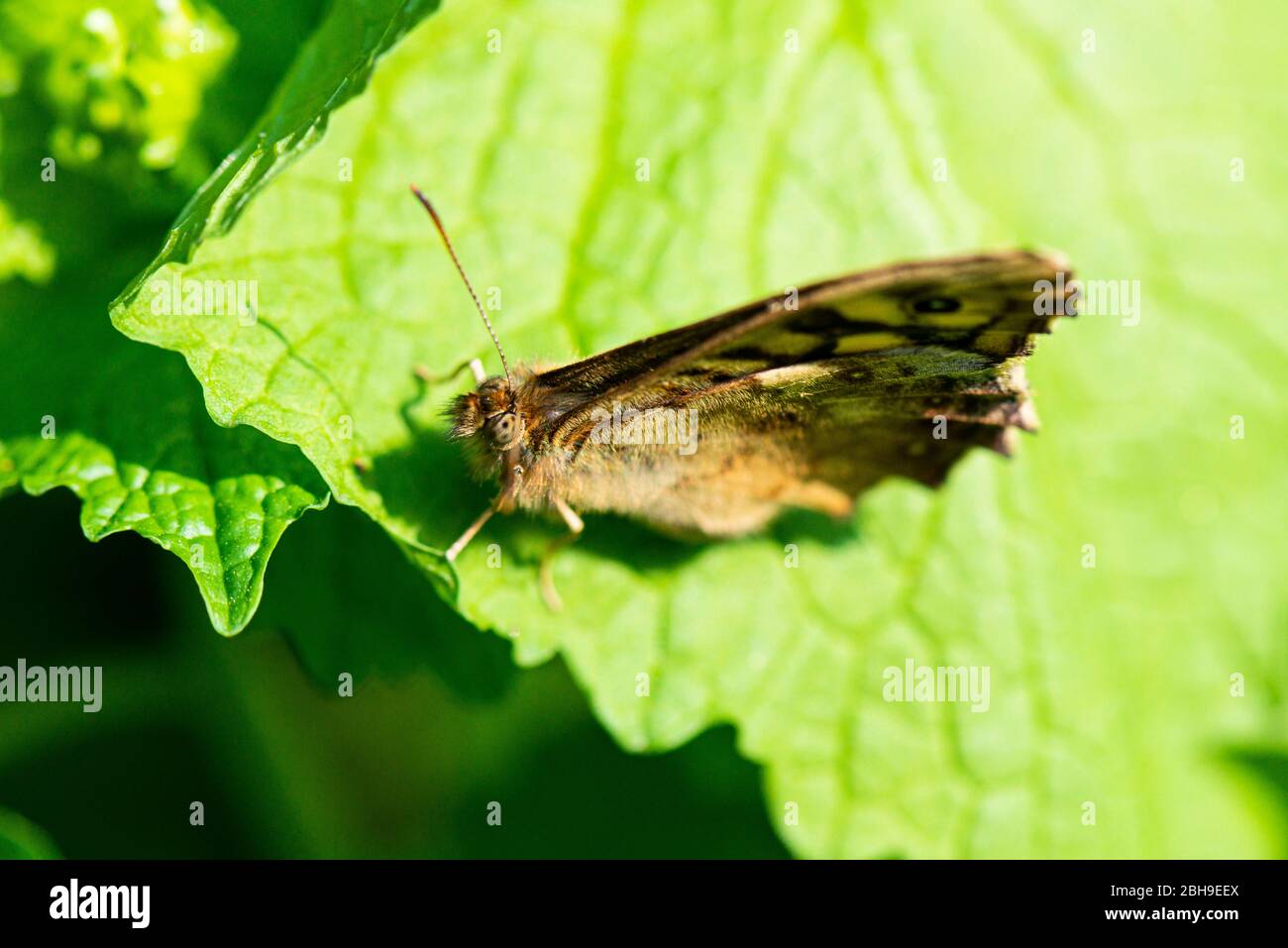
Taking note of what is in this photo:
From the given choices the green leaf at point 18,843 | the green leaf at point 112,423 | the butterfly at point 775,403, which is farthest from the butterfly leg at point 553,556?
the green leaf at point 18,843

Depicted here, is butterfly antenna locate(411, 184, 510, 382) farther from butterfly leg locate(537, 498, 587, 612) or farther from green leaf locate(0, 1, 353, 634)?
green leaf locate(0, 1, 353, 634)

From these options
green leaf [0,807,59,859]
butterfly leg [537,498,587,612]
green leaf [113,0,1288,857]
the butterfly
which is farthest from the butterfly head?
green leaf [0,807,59,859]

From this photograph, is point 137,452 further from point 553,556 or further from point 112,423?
point 553,556

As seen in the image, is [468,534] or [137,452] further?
[468,534]

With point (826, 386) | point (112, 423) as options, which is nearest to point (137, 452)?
point (112, 423)

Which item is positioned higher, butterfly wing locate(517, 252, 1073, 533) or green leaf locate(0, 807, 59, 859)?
butterfly wing locate(517, 252, 1073, 533)

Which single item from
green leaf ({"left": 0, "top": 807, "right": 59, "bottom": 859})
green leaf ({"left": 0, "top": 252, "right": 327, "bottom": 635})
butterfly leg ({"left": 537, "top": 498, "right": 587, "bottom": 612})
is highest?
green leaf ({"left": 0, "top": 252, "right": 327, "bottom": 635})

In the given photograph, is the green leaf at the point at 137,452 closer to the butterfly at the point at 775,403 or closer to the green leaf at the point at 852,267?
the green leaf at the point at 852,267
